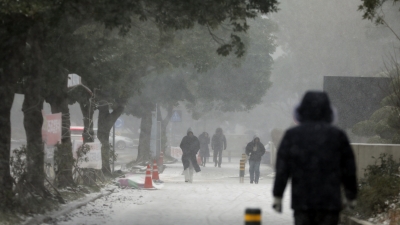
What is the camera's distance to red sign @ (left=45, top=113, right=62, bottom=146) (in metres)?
18.8

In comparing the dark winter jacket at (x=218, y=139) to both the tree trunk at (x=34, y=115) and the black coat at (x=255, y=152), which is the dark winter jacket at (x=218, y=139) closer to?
the black coat at (x=255, y=152)

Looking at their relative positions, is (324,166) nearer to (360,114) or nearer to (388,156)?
(388,156)

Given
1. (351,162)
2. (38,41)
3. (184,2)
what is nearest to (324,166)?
(351,162)

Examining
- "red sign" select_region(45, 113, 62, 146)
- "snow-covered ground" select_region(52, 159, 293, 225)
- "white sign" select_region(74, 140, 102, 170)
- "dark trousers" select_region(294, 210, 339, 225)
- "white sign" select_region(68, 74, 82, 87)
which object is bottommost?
"snow-covered ground" select_region(52, 159, 293, 225)

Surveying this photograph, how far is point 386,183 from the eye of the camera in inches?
537

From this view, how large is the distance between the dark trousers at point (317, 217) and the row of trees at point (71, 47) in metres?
6.86

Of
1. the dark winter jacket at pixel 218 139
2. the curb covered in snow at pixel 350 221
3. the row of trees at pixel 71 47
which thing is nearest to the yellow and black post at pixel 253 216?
the curb covered in snow at pixel 350 221

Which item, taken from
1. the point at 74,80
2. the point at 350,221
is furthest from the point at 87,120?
the point at 350,221

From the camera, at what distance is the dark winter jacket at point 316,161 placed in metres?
6.64

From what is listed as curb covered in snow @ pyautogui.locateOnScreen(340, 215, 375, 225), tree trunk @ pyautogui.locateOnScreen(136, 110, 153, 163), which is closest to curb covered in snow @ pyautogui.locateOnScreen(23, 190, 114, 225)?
curb covered in snow @ pyautogui.locateOnScreen(340, 215, 375, 225)

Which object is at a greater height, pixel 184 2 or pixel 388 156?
pixel 184 2

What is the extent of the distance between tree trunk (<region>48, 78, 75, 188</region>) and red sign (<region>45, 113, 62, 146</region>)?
0.25 meters

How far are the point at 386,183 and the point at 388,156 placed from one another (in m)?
2.21

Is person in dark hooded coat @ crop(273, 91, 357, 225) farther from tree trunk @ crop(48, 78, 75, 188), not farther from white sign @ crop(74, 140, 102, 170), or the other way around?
white sign @ crop(74, 140, 102, 170)
